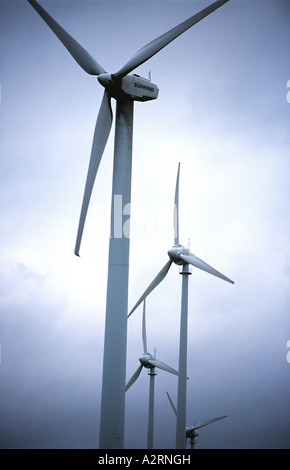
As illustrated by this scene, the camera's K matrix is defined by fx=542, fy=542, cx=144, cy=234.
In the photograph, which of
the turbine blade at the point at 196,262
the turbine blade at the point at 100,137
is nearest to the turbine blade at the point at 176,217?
the turbine blade at the point at 196,262

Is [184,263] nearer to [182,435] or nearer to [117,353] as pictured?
[182,435]

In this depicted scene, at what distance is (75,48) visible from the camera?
85.0 ft

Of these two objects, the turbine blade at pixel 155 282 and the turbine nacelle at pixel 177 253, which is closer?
the turbine blade at pixel 155 282

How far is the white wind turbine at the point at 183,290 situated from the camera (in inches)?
1517

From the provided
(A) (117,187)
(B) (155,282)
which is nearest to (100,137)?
(A) (117,187)

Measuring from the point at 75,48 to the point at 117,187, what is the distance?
25.5 feet

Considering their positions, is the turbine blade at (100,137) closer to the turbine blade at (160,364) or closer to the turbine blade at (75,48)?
the turbine blade at (75,48)

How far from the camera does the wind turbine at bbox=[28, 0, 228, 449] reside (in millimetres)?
21312

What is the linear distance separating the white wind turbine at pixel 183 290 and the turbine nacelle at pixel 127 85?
52.2 feet

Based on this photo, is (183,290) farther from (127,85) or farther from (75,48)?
(75,48)

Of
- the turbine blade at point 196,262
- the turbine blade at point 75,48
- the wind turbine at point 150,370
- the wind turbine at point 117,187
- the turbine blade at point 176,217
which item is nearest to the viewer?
the wind turbine at point 117,187
